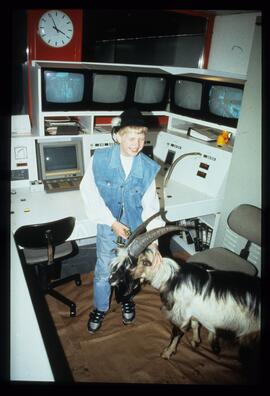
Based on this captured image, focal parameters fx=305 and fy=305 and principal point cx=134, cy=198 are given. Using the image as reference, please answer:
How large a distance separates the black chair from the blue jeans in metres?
0.24

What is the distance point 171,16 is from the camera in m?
4.63

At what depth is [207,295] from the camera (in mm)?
2115

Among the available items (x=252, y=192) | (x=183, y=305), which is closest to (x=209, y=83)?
(x=252, y=192)

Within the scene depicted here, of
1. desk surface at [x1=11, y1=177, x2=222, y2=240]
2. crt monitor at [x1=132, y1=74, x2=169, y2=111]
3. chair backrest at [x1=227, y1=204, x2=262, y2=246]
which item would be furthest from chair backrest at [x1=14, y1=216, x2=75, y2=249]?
crt monitor at [x1=132, y1=74, x2=169, y2=111]

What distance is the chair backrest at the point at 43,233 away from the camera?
2098 mm

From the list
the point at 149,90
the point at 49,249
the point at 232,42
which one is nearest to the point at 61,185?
the point at 49,249

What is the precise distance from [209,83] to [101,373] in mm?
2552

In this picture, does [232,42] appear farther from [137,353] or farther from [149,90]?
[137,353]

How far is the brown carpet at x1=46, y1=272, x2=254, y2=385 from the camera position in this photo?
2.19m

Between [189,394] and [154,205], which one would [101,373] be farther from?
[154,205]

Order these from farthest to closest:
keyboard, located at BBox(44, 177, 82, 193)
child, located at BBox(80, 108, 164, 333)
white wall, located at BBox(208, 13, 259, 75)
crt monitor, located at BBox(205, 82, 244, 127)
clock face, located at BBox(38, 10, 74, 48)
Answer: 1. white wall, located at BBox(208, 13, 259, 75)
2. clock face, located at BBox(38, 10, 74, 48)
3. keyboard, located at BBox(44, 177, 82, 193)
4. crt monitor, located at BBox(205, 82, 244, 127)
5. child, located at BBox(80, 108, 164, 333)

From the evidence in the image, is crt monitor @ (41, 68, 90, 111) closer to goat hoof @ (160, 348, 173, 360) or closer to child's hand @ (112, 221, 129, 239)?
child's hand @ (112, 221, 129, 239)

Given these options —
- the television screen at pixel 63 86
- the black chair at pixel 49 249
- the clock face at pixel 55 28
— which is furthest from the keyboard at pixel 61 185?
the clock face at pixel 55 28

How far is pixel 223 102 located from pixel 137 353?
2267 millimetres
